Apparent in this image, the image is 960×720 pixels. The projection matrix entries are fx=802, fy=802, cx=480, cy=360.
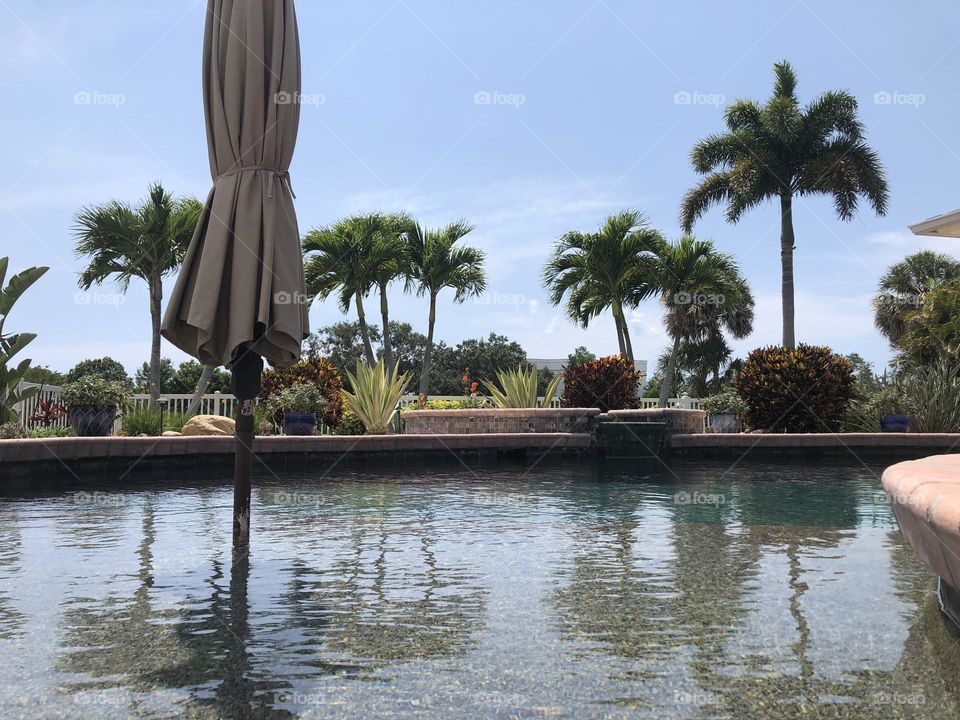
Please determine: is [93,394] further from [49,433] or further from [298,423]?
[298,423]

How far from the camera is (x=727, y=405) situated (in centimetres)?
1493

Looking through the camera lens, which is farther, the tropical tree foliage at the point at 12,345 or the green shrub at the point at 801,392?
the green shrub at the point at 801,392

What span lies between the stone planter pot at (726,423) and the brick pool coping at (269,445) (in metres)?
4.02

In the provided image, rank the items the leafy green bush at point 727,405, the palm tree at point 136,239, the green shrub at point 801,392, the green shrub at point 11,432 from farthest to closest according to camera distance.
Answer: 1. the palm tree at point 136,239
2. the green shrub at point 801,392
3. the leafy green bush at point 727,405
4. the green shrub at point 11,432

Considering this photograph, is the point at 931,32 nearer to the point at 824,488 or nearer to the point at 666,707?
the point at 824,488

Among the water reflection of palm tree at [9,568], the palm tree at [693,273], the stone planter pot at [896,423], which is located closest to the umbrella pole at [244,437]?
the water reflection of palm tree at [9,568]

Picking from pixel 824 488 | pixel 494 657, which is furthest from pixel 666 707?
pixel 824 488

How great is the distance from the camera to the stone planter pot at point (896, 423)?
44.7ft

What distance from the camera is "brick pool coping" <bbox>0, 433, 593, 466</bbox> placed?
761 cm

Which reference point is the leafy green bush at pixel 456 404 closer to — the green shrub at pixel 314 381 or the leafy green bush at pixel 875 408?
the green shrub at pixel 314 381

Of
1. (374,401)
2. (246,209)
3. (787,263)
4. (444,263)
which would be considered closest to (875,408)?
(374,401)

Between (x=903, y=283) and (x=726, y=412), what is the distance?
1040 inches

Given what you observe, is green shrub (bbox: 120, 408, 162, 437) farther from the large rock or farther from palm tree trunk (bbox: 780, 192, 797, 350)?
palm tree trunk (bbox: 780, 192, 797, 350)

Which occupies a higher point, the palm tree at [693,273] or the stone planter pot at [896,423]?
the palm tree at [693,273]
